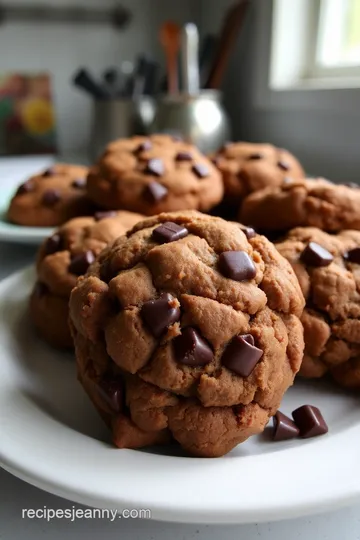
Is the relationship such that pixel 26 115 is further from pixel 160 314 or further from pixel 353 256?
pixel 160 314

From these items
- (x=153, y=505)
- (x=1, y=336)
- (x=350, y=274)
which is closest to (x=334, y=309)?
(x=350, y=274)

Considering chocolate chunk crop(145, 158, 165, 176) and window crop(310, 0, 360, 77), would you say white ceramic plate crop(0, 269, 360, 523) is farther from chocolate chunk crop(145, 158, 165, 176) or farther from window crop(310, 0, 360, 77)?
window crop(310, 0, 360, 77)

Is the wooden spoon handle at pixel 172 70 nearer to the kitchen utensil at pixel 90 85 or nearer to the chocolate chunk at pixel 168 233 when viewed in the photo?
the kitchen utensil at pixel 90 85

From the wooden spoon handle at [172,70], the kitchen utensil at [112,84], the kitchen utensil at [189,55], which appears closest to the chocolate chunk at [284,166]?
the kitchen utensil at [189,55]

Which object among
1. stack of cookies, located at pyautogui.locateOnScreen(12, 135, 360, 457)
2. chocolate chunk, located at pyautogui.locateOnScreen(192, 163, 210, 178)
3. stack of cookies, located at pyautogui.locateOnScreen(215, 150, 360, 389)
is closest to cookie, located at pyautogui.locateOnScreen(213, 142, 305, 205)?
chocolate chunk, located at pyautogui.locateOnScreen(192, 163, 210, 178)

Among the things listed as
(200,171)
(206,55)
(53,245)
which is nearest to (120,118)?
(206,55)

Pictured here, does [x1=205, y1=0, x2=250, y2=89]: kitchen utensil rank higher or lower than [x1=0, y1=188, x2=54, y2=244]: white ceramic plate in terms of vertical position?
higher
